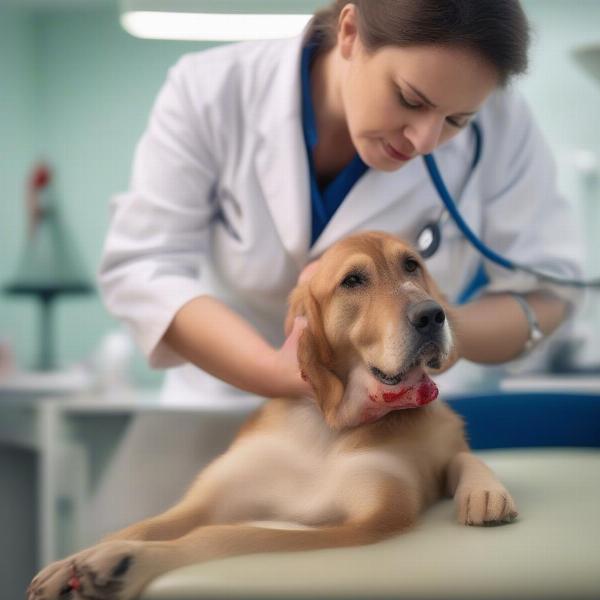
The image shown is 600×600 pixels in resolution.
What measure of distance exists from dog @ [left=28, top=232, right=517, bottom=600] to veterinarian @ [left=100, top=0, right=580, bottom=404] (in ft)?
0.30

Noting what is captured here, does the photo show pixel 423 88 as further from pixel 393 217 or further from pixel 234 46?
pixel 234 46

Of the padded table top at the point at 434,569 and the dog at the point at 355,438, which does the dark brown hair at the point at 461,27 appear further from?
the padded table top at the point at 434,569

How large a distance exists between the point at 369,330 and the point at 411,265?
0.33 feet

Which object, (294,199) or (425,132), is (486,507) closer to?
(425,132)

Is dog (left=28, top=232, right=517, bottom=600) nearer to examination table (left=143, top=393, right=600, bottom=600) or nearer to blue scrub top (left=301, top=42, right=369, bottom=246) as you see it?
examination table (left=143, top=393, right=600, bottom=600)

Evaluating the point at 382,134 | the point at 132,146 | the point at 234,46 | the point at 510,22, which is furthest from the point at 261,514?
the point at 132,146

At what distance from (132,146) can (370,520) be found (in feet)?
9.93

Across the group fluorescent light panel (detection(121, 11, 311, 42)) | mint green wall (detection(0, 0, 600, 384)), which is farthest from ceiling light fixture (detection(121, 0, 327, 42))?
mint green wall (detection(0, 0, 600, 384))

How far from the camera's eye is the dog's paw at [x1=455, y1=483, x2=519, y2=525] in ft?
2.09

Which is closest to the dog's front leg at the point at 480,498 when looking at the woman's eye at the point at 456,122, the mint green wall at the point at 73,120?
the woman's eye at the point at 456,122

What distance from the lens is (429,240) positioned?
2.90 feet

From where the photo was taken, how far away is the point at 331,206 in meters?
1.00

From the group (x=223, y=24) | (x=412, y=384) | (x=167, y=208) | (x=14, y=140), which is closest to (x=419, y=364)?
(x=412, y=384)

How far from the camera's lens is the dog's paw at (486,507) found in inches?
25.1
